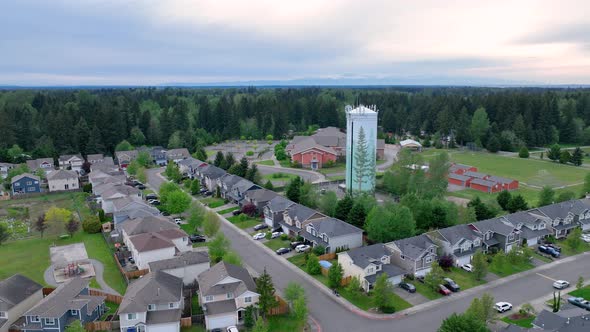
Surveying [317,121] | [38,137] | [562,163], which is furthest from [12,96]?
[562,163]

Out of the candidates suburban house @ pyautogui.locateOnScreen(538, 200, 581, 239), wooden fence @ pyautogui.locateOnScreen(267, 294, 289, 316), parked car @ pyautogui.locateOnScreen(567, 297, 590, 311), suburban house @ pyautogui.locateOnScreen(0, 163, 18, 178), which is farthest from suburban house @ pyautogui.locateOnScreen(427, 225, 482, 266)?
suburban house @ pyautogui.locateOnScreen(0, 163, 18, 178)

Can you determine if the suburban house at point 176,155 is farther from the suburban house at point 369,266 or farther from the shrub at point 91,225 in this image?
the suburban house at point 369,266

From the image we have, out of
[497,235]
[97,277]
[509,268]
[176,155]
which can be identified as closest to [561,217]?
[497,235]

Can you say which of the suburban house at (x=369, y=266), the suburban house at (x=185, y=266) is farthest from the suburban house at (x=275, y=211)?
the suburban house at (x=185, y=266)

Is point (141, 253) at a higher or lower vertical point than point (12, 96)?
lower

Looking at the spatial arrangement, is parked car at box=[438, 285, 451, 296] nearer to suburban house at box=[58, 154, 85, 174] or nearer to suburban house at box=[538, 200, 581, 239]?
suburban house at box=[538, 200, 581, 239]

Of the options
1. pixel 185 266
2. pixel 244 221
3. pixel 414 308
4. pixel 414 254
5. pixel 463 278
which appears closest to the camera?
pixel 414 308

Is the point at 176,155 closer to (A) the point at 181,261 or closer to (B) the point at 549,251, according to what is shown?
(A) the point at 181,261

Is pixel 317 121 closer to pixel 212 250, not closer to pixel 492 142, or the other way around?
pixel 492 142
